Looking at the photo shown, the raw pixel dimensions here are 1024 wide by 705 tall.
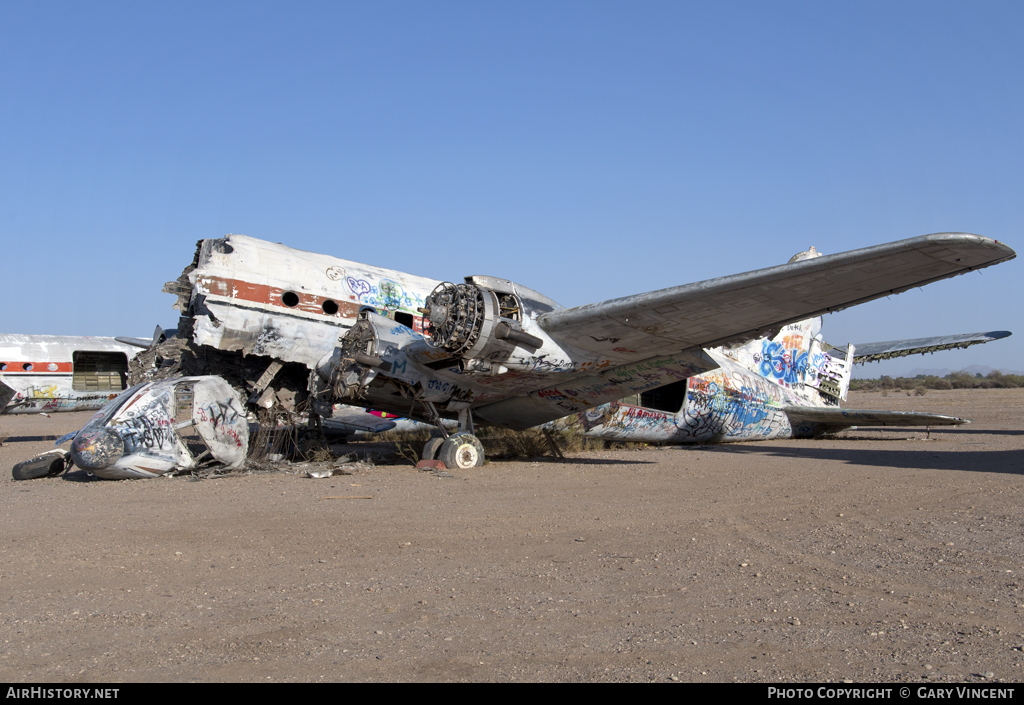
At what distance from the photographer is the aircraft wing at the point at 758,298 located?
740 cm

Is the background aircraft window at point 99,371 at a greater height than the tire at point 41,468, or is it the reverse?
the background aircraft window at point 99,371

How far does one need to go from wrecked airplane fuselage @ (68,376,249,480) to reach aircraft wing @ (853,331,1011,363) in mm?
19140

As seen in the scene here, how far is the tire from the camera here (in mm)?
9945

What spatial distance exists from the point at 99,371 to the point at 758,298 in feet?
101

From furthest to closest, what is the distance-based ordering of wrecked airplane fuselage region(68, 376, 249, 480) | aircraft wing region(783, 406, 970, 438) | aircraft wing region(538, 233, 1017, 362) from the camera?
aircraft wing region(783, 406, 970, 438) → wrecked airplane fuselage region(68, 376, 249, 480) → aircraft wing region(538, 233, 1017, 362)

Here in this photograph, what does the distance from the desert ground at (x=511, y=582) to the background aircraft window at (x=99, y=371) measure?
23.8 m

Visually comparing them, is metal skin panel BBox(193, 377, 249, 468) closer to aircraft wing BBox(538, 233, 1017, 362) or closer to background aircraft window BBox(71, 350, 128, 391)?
aircraft wing BBox(538, 233, 1017, 362)

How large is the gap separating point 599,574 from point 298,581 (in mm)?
2003

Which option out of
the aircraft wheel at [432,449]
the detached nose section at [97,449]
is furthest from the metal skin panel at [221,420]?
the aircraft wheel at [432,449]

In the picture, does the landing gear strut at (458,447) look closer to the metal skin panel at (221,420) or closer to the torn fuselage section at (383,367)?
the torn fuselage section at (383,367)

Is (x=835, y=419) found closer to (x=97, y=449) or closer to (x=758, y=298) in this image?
(x=758, y=298)

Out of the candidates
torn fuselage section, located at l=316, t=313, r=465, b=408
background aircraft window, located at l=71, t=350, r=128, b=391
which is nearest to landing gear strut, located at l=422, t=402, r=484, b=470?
torn fuselage section, located at l=316, t=313, r=465, b=408

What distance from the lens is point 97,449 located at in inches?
357

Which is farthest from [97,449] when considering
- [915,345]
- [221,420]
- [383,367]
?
[915,345]
